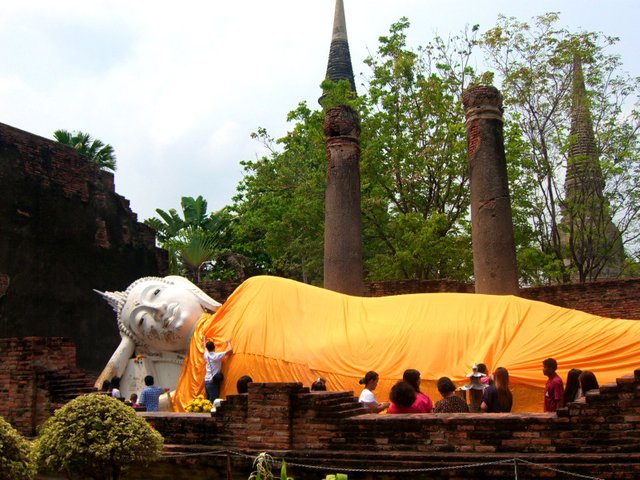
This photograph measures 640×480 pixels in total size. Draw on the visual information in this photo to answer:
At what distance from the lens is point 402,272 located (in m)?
18.0

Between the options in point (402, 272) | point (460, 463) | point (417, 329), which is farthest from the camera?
point (402, 272)

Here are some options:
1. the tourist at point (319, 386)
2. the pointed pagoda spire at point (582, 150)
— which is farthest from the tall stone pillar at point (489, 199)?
the pointed pagoda spire at point (582, 150)

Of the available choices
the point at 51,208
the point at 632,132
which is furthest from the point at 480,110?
the point at 51,208

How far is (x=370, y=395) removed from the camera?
298 inches

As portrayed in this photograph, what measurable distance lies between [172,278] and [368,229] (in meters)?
8.86

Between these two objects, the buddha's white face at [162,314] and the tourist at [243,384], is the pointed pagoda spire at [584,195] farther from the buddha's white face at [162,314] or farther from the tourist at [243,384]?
the tourist at [243,384]

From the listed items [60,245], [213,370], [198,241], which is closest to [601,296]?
[213,370]

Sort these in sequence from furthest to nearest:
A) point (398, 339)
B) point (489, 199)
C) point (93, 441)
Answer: point (489, 199)
point (398, 339)
point (93, 441)

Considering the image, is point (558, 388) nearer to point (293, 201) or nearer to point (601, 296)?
point (601, 296)

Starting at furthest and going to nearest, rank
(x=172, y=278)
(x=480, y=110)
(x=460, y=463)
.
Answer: (x=480, y=110) → (x=172, y=278) → (x=460, y=463)

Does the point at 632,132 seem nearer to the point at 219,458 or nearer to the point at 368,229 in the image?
the point at 368,229

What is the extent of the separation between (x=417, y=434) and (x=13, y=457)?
3061 millimetres

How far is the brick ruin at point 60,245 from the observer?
13984 millimetres

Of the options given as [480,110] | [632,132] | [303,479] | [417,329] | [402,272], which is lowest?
[303,479]
